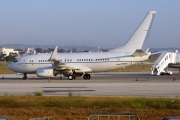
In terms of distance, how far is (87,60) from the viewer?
5159 cm

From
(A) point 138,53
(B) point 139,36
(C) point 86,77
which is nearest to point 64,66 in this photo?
(C) point 86,77

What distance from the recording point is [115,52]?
51125mm

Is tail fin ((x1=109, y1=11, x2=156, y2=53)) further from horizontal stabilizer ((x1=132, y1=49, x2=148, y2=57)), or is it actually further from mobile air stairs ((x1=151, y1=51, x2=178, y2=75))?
mobile air stairs ((x1=151, y1=51, x2=178, y2=75))

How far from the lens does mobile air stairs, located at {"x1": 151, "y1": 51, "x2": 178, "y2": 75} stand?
62.6 meters

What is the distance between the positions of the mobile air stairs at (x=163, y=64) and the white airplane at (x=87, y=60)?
36.5ft

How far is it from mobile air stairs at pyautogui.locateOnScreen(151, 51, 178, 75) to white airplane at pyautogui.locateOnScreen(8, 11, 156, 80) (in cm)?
1112

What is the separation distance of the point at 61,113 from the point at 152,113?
3.72 m

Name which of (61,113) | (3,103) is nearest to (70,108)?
(61,113)

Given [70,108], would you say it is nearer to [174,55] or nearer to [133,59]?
[133,59]

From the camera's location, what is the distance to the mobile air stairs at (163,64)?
205ft

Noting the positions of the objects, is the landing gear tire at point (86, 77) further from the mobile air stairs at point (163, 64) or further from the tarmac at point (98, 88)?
the mobile air stairs at point (163, 64)

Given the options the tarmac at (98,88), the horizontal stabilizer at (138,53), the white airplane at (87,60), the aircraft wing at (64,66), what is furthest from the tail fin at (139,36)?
the tarmac at (98,88)

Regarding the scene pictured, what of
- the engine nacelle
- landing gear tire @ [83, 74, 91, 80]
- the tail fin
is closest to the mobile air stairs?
the tail fin

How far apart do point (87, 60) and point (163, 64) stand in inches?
616
